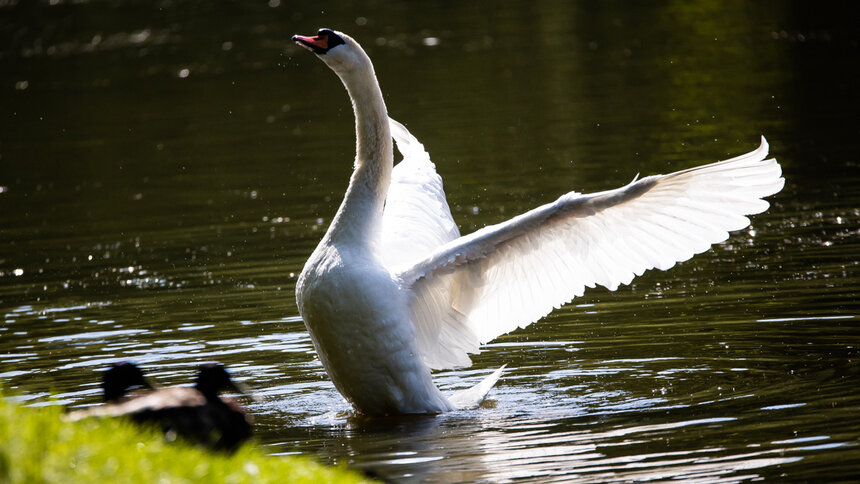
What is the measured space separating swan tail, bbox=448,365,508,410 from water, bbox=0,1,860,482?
5.5 inches

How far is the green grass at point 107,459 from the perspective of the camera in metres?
5.41

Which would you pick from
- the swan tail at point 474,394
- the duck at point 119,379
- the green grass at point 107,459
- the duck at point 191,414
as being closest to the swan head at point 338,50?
the swan tail at point 474,394

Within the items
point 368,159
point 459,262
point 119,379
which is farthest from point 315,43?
point 119,379

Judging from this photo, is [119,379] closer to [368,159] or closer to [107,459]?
[107,459]

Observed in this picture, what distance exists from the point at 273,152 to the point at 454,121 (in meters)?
3.59

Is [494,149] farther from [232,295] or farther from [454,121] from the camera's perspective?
[232,295]

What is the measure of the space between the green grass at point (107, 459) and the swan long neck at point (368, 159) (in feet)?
10.7

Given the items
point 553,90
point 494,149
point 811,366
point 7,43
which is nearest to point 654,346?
point 811,366

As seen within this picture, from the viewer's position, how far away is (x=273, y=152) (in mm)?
23125

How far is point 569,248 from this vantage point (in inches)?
365

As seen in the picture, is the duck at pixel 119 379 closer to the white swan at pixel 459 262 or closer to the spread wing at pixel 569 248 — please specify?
the white swan at pixel 459 262

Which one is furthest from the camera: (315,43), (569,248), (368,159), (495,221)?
(495,221)

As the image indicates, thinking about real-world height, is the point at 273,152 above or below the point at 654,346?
below

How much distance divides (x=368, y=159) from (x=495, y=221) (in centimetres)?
605
